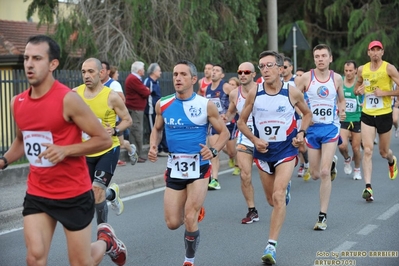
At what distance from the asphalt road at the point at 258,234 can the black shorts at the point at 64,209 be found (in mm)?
2146

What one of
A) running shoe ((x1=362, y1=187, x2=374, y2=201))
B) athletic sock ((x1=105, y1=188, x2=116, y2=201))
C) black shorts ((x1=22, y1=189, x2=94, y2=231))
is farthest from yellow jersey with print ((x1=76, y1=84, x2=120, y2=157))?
running shoe ((x1=362, y1=187, x2=374, y2=201))

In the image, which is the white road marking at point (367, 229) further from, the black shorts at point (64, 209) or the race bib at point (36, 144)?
the race bib at point (36, 144)

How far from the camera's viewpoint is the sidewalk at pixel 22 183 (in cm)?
969

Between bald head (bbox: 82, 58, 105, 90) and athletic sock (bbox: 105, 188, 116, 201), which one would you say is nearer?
bald head (bbox: 82, 58, 105, 90)

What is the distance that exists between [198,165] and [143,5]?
41.7ft

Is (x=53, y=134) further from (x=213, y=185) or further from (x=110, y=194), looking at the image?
(x=213, y=185)

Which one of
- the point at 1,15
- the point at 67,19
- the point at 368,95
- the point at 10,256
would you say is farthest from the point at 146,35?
the point at 10,256

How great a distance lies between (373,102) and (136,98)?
20.5 feet

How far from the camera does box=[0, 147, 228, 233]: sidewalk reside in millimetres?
9688

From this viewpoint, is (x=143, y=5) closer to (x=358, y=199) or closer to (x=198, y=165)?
(x=358, y=199)

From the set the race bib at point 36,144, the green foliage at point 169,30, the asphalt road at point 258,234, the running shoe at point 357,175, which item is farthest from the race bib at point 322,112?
the green foliage at point 169,30

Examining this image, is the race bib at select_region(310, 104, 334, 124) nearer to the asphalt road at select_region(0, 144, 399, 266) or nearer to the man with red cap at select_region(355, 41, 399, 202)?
the asphalt road at select_region(0, 144, 399, 266)

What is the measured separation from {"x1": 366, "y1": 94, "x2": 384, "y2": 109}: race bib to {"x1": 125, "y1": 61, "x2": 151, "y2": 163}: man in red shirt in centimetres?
594

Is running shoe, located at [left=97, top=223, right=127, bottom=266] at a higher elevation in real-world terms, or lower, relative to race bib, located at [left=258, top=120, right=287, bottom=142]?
lower
